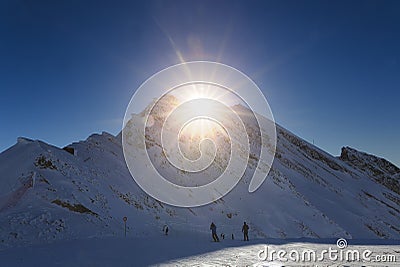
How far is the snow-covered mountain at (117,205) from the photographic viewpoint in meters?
15.3

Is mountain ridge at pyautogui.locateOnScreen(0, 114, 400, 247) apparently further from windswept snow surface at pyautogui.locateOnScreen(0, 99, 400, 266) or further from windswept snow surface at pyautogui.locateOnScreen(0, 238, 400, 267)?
windswept snow surface at pyautogui.locateOnScreen(0, 238, 400, 267)

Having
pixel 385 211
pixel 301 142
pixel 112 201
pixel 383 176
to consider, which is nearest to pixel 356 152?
pixel 383 176

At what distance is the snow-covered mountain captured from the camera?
1527 cm

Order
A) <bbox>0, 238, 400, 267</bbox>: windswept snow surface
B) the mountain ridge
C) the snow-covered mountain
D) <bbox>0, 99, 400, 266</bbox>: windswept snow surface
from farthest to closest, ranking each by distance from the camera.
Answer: the snow-covered mountain
the mountain ridge
<bbox>0, 99, 400, 266</bbox>: windswept snow surface
<bbox>0, 238, 400, 267</bbox>: windswept snow surface

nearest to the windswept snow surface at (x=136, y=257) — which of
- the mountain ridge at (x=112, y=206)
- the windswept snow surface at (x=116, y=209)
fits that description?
the windswept snow surface at (x=116, y=209)

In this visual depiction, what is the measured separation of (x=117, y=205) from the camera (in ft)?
67.8

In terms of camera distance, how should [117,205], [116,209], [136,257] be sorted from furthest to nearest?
[117,205] → [116,209] → [136,257]

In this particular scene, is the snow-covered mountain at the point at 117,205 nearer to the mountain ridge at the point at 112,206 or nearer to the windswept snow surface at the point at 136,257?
the mountain ridge at the point at 112,206

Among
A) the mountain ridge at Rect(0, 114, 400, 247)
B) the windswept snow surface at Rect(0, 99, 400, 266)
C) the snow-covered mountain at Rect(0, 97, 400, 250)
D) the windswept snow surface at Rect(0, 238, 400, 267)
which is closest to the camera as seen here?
the windswept snow surface at Rect(0, 238, 400, 267)

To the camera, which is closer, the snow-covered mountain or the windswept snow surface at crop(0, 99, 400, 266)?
the windswept snow surface at crop(0, 99, 400, 266)

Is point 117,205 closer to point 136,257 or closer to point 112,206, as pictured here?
point 112,206

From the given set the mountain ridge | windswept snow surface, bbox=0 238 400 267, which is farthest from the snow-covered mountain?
windswept snow surface, bbox=0 238 400 267

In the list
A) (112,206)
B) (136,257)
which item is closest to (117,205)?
(112,206)

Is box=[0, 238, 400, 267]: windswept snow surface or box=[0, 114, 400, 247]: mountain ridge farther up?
box=[0, 114, 400, 247]: mountain ridge
